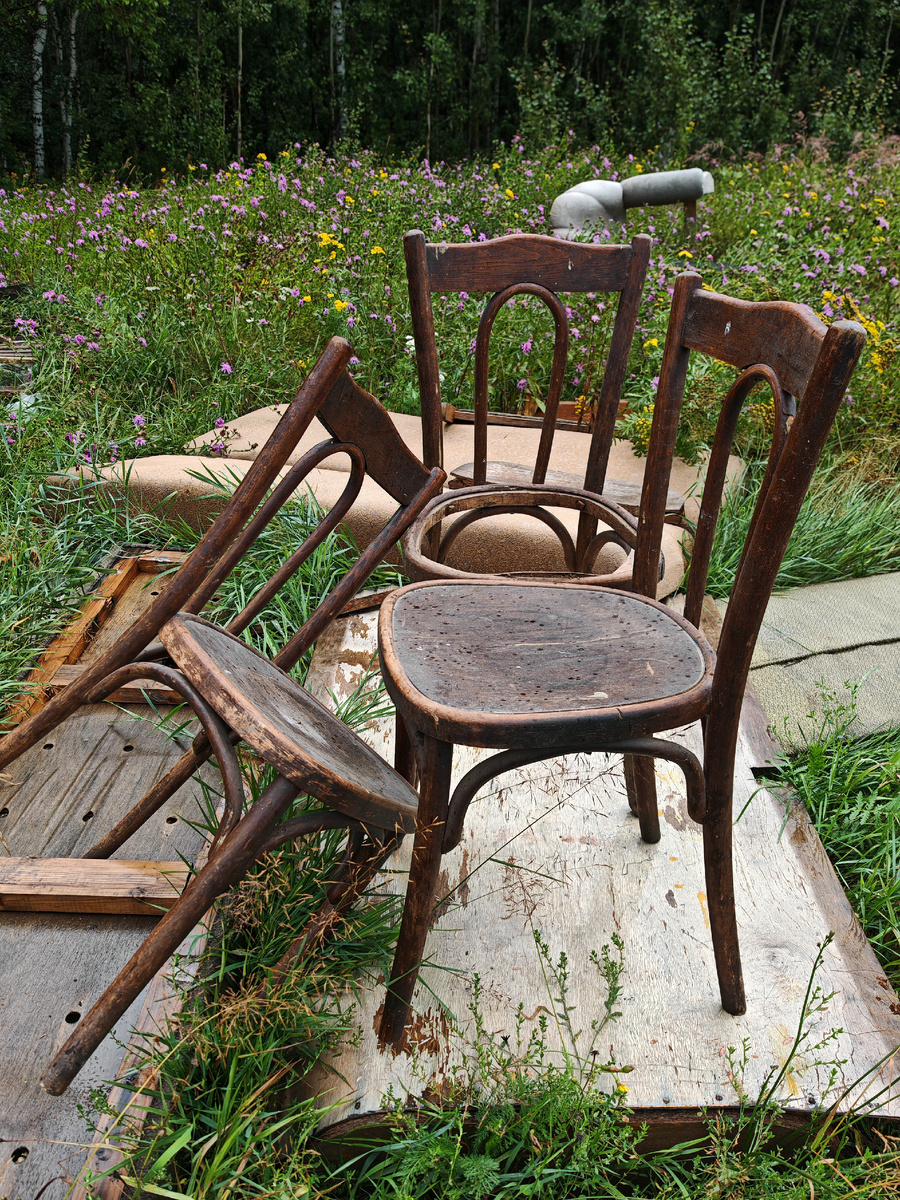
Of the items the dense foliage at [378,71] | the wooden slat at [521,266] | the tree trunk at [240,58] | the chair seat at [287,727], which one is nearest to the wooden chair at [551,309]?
the wooden slat at [521,266]

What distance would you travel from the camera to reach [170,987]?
4.55 ft

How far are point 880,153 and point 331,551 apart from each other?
8931mm

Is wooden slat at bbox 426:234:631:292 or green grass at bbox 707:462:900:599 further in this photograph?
green grass at bbox 707:462:900:599

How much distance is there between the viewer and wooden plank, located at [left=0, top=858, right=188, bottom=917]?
1.56m

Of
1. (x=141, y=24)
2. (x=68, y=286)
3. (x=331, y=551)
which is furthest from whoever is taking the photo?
(x=141, y=24)

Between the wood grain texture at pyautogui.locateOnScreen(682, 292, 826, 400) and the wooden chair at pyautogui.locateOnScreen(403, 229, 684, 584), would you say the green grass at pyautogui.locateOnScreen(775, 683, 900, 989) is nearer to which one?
the wooden chair at pyautogui.locateOnScreen(403, 229, 684, 584)

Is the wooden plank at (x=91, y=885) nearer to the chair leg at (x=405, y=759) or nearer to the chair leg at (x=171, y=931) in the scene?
the chair leg at (x=405, y=759)

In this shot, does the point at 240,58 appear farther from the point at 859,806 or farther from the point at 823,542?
the point at 859,806

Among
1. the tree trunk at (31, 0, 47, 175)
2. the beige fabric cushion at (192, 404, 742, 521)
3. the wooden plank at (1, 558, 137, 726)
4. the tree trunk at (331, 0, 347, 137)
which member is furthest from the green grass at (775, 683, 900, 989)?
the tree trunk at (31, 0, 47, 175)

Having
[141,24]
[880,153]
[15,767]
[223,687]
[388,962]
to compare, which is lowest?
[15,767]

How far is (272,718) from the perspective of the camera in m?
1.07

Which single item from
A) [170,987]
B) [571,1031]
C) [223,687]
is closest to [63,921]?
[170,987]

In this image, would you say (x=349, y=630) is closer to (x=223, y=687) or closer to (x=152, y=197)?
(x=223, y=687)

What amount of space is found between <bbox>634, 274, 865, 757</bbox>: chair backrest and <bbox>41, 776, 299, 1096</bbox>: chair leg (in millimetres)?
677
